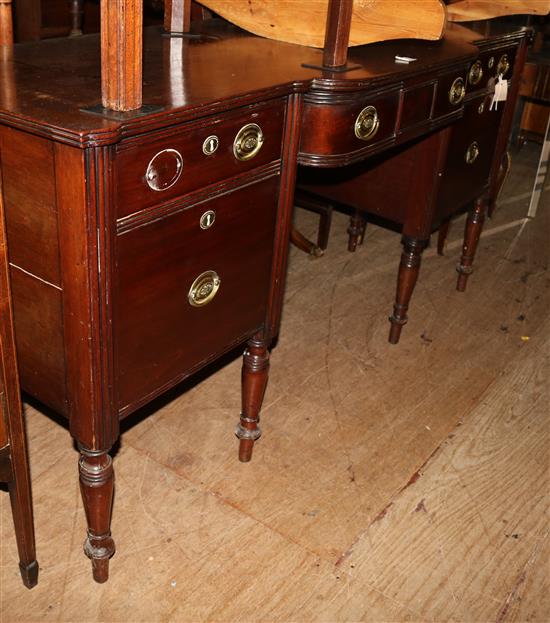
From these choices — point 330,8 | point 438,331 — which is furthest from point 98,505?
point 438,331

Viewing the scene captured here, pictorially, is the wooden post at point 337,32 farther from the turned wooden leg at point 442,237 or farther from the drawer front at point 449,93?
the turned wooden leg at point 442,237

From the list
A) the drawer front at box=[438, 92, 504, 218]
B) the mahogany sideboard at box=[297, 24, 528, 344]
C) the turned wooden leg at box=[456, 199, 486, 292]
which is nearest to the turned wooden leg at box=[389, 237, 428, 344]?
the mahogany sideboard at box=[297, 24, 528, 344]

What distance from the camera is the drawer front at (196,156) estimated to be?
4.55 feet

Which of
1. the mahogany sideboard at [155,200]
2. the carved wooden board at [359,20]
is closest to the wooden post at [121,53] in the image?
the mahogany sideboard at [155,200]

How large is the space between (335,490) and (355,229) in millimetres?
1570

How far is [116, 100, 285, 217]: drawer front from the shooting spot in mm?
1388

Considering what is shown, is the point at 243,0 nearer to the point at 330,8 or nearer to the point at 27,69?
the point at 330,8

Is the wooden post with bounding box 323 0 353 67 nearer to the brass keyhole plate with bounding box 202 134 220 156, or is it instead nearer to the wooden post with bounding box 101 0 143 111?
the brass keyhole plate with bounding box 202 134 220 156

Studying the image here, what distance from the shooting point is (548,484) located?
7.24ft

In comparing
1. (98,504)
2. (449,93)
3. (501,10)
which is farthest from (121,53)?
(501,10)

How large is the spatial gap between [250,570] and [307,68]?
1155mm

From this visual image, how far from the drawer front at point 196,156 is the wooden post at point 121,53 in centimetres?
9

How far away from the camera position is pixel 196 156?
4.94 feet

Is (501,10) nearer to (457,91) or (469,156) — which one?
(469,156)
